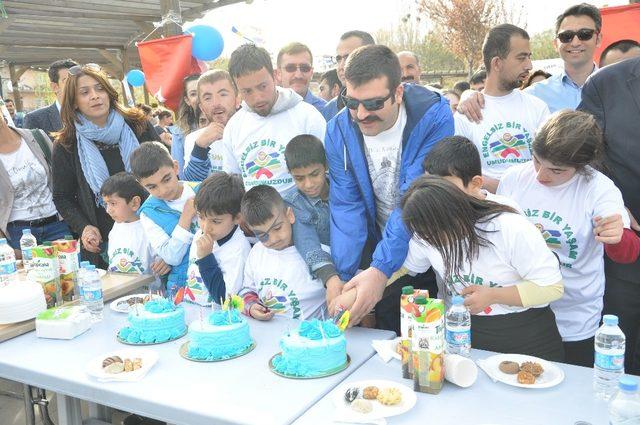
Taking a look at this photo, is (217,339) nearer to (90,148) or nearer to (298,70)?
(90,148)

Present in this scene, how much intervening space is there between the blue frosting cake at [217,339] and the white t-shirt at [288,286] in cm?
41

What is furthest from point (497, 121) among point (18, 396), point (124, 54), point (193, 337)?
point (124, 54)

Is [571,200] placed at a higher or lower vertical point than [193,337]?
higher

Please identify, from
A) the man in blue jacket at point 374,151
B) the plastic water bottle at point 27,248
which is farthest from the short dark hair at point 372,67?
the plastic water bottle at point 27,248

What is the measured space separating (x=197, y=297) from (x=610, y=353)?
1934mm

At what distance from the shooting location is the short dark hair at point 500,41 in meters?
3.06

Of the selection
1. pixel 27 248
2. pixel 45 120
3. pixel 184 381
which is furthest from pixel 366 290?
pixel 45 120

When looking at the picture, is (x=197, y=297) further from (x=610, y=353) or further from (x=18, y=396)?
(x=610, y=353)

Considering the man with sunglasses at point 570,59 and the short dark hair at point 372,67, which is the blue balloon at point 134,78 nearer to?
the man with sunglasses at point 570,59

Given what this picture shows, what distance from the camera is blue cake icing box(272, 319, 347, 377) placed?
5.93ft

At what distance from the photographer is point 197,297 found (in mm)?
2789

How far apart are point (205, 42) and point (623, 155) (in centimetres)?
425

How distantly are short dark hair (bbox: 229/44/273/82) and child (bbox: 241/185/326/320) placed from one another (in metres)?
0.70

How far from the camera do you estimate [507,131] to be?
2.97 metres
